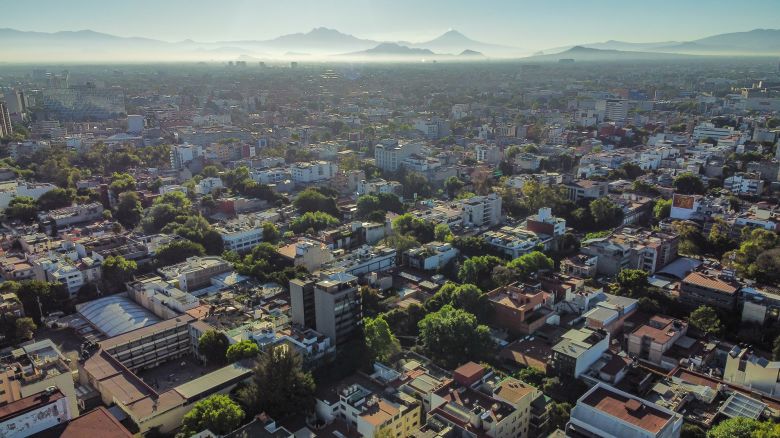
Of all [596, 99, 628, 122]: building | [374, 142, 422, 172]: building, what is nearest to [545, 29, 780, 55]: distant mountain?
[596, 99, 628, 122]: building

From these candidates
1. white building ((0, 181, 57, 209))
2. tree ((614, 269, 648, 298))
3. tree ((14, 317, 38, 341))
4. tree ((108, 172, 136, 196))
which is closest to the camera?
tree ((14, 317, 38, 341))

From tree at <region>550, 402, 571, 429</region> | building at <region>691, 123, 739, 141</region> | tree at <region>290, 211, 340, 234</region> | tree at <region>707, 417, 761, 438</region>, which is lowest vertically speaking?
tree at <region>550, 402, 571, 429</region>

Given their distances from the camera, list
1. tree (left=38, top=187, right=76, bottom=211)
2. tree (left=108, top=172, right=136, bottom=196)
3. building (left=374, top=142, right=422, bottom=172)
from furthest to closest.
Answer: building (left=374, top=142, right=422, bottom=172) < tree (left=108, top=172, right=136, bottom=196) < tree (left=38, top=187, right=76, bottom=211)

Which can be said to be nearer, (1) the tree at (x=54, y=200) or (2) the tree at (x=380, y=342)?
(2) the tree at (x=380, y=342)

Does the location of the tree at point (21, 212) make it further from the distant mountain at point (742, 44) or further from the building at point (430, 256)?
the distant mountain at point (742, 44)

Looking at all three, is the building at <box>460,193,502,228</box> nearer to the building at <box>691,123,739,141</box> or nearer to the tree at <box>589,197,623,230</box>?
the tree at <box>589,197,623,230</box>

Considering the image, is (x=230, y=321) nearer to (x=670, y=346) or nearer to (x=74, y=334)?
(x=74, y=334)

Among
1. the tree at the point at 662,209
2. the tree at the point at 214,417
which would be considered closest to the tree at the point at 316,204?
the tree at the point at 662,209
